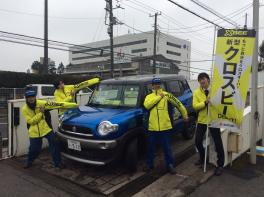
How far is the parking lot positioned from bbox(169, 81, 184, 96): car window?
1484 millimetres

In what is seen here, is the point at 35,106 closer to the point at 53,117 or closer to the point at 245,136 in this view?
the point at 53,117

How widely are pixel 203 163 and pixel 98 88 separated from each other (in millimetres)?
3017

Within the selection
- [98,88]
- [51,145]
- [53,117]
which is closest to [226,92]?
[98,88]

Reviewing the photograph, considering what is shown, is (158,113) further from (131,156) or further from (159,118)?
(131,156)

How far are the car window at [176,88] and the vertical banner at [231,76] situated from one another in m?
1.79

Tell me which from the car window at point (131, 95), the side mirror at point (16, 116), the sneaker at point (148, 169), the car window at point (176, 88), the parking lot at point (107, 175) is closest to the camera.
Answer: the parking lot at point (107, 175)

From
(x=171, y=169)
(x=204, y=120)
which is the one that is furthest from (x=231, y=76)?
(x=171, y=169)

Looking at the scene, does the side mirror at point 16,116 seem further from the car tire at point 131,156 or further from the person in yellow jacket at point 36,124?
the car tire at point 131,156

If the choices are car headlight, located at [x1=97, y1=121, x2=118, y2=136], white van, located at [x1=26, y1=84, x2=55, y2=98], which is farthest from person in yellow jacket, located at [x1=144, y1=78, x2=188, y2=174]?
white van, located at [x1=26, y1=84, x2=55, y2=98]

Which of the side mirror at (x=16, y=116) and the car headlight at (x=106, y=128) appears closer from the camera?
the car headlight at (x=106, y=128)

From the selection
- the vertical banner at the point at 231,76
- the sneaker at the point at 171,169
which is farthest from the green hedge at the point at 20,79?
the vertical banner at the point at 231,76

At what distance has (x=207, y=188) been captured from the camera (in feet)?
16.1

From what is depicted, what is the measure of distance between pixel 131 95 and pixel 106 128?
50.6 inches

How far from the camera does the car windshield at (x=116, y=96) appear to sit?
6.27 metres
